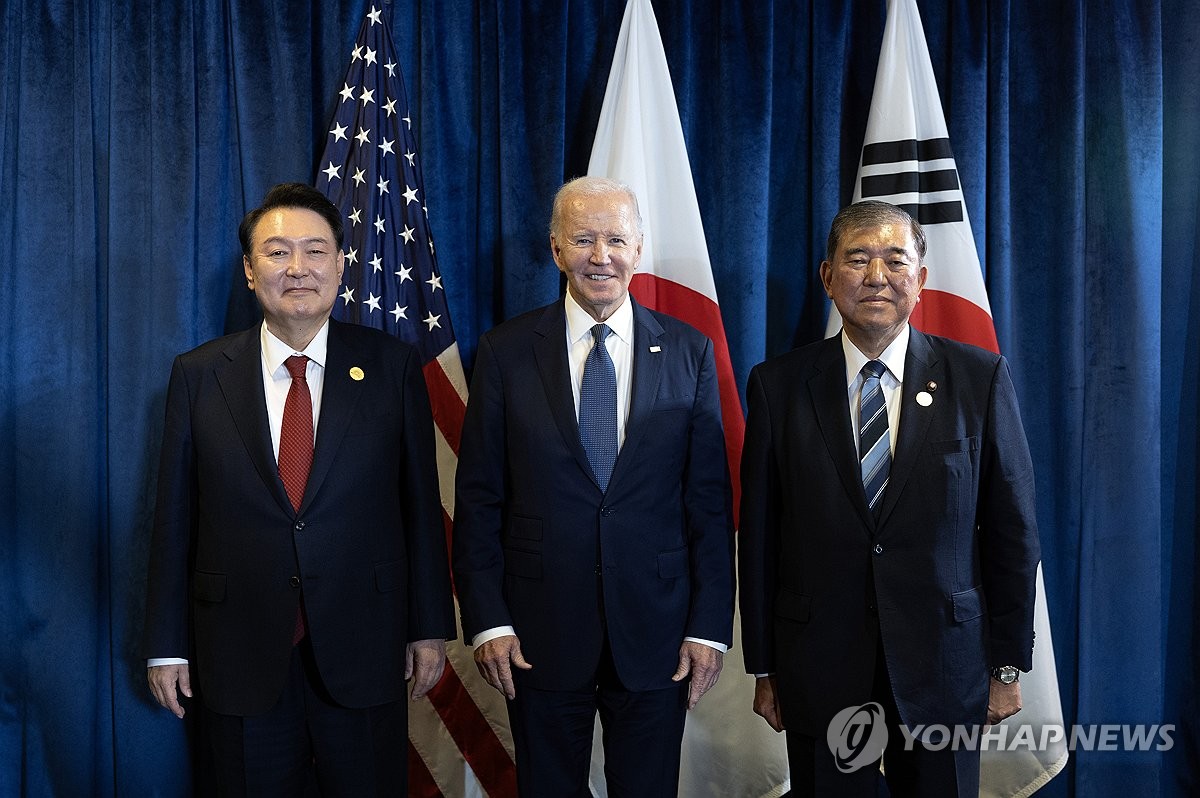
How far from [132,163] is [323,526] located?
1.42 meters

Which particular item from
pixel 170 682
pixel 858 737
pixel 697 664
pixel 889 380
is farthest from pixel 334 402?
pixel 858 737

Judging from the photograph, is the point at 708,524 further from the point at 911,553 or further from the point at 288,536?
the point at 288,536

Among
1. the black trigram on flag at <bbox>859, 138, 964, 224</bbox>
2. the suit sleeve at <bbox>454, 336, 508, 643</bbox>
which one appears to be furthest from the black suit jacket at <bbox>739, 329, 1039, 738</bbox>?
the black trigram on flag at <bbox>859, 138, 964, 224</bbox>

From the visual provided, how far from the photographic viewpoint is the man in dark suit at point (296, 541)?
202cm

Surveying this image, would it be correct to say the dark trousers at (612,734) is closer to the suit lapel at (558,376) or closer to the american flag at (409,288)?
the suit lapel at (558,376)

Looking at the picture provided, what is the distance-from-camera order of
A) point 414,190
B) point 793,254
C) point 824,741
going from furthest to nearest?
point 793,254 → point 414,190 → point 824,741

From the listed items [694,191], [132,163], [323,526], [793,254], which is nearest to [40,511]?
[132,163]

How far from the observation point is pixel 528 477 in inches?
80.8

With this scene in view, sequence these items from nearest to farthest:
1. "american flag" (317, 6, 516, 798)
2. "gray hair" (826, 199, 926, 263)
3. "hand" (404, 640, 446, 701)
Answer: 1. "gray hair" (826, 199, 926, 263)
2. "hand" (404, 640, 446, 701)
3. "american flag" (317, 6, 516, 798)

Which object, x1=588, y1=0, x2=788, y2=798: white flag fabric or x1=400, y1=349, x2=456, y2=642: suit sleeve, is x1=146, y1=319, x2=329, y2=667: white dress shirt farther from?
x1=588, y1=0, x2=788, y2=798: white flag fabric

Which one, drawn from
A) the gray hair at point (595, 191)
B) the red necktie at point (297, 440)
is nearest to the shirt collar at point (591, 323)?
the gray hair at point (595, 191)

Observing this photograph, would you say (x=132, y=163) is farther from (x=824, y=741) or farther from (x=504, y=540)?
(x=824, y=741)

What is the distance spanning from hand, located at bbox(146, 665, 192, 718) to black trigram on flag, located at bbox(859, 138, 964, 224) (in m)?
2.16

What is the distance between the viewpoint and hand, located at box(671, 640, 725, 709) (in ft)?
6.76
